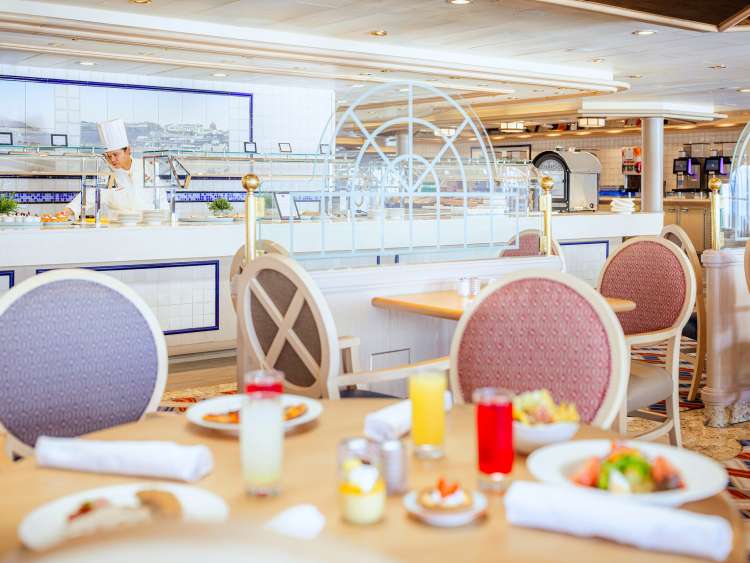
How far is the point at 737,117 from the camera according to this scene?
14945mm

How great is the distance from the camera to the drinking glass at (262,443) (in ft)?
4.33

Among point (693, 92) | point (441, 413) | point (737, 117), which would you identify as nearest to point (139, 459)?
point (441, 413)

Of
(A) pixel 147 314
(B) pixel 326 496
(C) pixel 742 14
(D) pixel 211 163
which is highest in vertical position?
(C) pixel 742 14

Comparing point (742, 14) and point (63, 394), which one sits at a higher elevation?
point (742, 14)

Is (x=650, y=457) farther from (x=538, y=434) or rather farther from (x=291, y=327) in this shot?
(x=291, y=327)

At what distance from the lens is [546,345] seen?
2104 millimetres

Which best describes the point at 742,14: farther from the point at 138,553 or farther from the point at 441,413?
the point at 138,553

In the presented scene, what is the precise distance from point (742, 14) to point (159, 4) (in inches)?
165

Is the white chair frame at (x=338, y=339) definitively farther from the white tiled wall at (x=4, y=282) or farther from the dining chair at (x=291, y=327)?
the white tiled wall at (x=4, y=282)

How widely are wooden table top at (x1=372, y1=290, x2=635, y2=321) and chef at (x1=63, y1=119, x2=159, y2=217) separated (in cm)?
288

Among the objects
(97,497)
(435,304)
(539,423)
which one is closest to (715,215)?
(435,304)

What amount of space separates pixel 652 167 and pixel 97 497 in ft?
39.5

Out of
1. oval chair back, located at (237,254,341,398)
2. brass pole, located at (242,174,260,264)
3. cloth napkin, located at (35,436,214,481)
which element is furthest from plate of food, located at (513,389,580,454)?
brass pole, located at (242,174,260,264)

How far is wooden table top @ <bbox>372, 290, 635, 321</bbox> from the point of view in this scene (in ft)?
10.9
